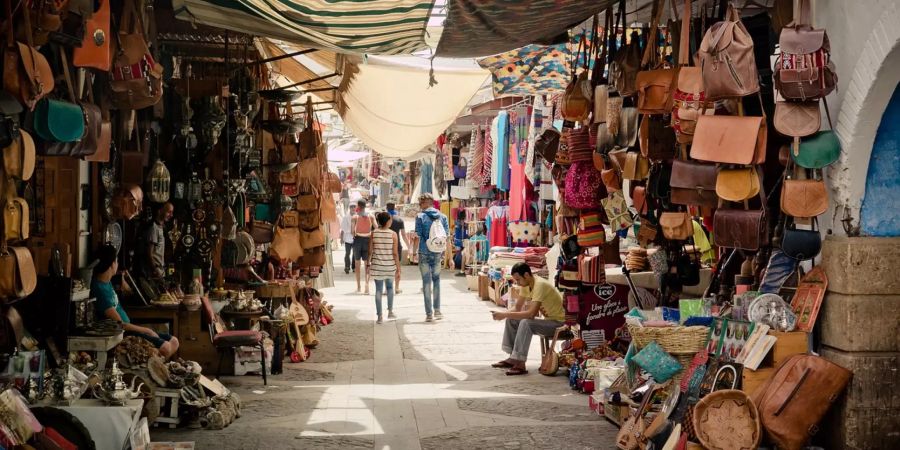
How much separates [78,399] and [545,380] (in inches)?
188

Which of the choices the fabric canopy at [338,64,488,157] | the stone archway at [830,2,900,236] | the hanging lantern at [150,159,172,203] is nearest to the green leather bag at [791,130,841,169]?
the stone archway at [830,2,900,236]

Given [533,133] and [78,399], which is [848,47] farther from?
[533,133]

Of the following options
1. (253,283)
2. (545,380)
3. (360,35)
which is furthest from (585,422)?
(253,283)

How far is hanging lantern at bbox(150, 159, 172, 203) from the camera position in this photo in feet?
26.5

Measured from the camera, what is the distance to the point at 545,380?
930 cm

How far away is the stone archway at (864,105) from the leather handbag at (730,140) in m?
0.39

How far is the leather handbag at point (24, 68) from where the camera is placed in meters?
4.43

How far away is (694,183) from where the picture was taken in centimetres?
593

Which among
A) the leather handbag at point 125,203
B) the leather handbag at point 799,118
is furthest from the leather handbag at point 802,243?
the leather handbag at point 125,203

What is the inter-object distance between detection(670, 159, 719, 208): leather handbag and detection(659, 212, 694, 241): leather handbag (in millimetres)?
825

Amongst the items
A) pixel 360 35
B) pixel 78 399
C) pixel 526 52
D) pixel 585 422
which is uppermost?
pixel 526 52

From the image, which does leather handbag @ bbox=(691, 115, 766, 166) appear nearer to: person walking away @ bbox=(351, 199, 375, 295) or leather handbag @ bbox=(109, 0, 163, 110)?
leather handbag @ bbox=(109, 0, 163, 110)

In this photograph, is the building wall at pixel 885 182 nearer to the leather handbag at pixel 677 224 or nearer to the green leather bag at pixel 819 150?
the green leather bag at pixel 819 150

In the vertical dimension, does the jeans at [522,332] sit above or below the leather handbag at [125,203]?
below
